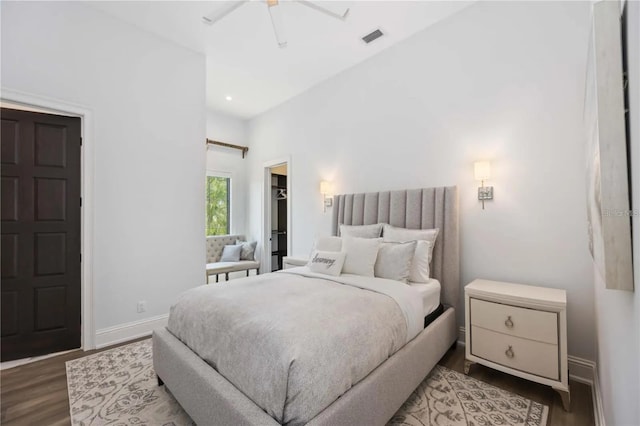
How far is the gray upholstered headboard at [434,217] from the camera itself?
2678mm

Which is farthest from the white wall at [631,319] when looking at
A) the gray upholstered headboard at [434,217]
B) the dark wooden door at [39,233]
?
the dark wooden door at [39,233]

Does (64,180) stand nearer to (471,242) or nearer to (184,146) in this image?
(184,146)

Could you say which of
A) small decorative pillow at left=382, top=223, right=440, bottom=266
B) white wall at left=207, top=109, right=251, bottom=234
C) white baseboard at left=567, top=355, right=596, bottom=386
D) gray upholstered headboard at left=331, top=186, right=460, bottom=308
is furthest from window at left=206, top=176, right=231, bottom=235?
Answer: white baseboard at left=567, top=355, right=596, bottom=386

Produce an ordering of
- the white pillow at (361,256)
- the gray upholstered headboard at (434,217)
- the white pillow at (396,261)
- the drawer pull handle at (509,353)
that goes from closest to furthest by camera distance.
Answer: the drawer pull handle at (509,353) < the white pillow at (396,261) < the white pillow at (361,256) < the gray upholstered headboard at (434,217)

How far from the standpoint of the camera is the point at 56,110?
2584mm

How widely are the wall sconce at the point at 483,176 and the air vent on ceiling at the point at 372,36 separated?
182 cm

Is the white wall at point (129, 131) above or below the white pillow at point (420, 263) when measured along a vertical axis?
above

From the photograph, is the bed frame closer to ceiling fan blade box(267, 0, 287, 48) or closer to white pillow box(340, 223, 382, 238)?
white pillow box(340, 223, 382, 238)

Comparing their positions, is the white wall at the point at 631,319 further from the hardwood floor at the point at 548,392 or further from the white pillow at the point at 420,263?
the white pillow at the point at 420,263

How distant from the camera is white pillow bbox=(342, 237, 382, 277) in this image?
2.56 m

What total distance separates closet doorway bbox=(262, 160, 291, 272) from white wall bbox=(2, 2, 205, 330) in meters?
1.78

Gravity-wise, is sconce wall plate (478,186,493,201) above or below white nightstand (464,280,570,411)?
above

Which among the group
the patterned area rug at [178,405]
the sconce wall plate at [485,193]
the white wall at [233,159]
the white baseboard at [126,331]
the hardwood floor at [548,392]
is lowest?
the hardwood floor at [548,392]

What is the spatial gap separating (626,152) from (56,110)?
3.92 metres
